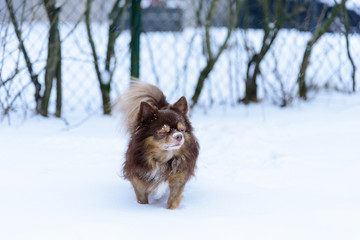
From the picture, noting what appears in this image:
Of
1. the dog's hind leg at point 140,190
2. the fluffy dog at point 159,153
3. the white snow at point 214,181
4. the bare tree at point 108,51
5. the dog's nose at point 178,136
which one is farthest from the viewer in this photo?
the bare tree at point 108,51

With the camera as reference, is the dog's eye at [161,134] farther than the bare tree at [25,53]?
No

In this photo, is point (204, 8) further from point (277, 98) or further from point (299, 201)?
point (299, 201)

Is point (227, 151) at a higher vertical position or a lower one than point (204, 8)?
lower

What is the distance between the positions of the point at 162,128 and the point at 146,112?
0.17m

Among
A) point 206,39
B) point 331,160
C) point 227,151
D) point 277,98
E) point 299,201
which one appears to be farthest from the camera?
point 277,98

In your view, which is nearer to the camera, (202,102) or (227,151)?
(227,151)

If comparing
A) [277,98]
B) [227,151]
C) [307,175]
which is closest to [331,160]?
[307,175]

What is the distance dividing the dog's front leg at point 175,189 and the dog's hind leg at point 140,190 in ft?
0.56

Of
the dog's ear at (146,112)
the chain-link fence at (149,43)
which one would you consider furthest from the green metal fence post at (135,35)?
the dog's ear at (146,112)

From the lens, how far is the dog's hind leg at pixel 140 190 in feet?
10.9

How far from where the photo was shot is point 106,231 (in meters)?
2.67

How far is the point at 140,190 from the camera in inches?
131

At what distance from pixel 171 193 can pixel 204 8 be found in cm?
302

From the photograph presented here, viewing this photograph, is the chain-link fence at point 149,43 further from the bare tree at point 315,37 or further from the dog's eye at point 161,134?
the dog's eye at point 161,134
